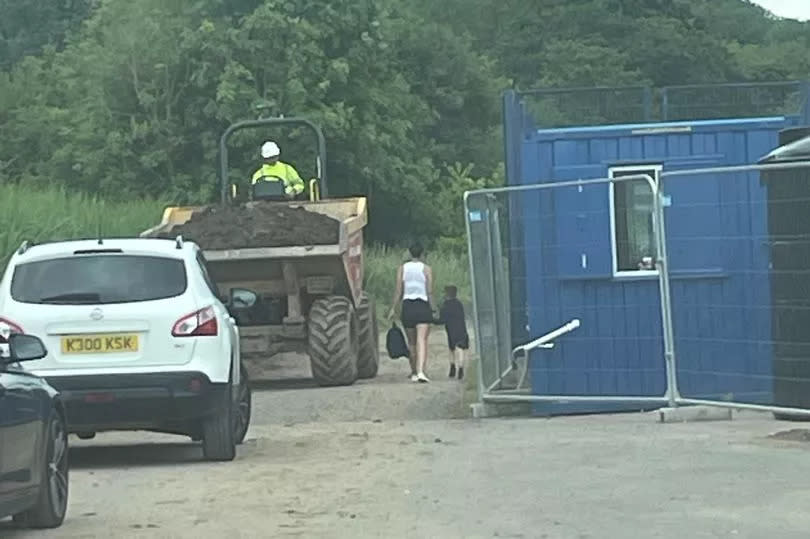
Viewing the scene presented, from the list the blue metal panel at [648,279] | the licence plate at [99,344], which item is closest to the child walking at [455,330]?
the blue metal panel at [648,279]

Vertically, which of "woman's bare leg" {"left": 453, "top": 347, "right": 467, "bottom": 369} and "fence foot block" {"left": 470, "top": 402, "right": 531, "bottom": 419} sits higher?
"fence foot block" {"left": 470, "top": 402, "right": 531, "bottom": 419}

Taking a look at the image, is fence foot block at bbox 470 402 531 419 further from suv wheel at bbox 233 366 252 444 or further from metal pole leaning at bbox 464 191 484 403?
suv wheel at bbox 233 366 252 444

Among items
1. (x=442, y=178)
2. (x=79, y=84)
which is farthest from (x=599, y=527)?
(x=442, y=178)

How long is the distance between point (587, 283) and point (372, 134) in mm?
24907

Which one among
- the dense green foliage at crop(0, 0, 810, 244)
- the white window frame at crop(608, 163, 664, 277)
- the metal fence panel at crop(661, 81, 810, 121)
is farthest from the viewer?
the dense green foliage at crop(0, 0, 810, 244)

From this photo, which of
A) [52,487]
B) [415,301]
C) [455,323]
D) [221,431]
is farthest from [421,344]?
[52,487]

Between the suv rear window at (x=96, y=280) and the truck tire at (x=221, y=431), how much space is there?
872 mm

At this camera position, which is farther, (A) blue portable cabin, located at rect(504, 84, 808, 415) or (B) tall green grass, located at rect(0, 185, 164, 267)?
(B) tall green grass, located at rect(0, 185, 164, 267)

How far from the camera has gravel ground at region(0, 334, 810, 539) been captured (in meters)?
10.4

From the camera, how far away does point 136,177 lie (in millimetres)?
41875

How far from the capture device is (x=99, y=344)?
13.7 meters

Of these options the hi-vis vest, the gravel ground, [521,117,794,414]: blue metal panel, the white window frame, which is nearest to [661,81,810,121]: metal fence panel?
[521,117,794,414]: blue metal panel

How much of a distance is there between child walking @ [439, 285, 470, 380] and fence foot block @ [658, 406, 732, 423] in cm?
739

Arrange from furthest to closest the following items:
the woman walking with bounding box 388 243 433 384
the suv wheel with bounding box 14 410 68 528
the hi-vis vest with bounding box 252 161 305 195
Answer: the hi-vis vest with bounding box 252 161 305 195 → the woman walking with bounding box 388 243 433 384 → the suv wheel with bounding box 14 410 68 528
